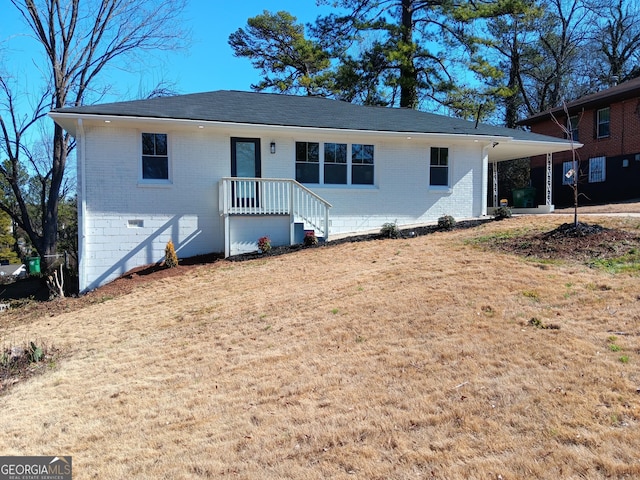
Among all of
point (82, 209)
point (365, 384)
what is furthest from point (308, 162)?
point (365, 384)

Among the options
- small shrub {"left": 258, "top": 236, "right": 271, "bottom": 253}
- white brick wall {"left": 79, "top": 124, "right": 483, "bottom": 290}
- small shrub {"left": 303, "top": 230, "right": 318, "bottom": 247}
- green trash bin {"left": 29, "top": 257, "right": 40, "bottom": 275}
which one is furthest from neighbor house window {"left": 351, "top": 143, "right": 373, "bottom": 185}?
green trash bin {"left": 29, "top": 257, "right": 40, "bottom": 275}

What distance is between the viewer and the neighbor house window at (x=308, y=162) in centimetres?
1384

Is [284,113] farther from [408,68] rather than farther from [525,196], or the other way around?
Result: [525,196]

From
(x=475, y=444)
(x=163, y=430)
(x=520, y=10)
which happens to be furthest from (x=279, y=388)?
(x=520, y=10)

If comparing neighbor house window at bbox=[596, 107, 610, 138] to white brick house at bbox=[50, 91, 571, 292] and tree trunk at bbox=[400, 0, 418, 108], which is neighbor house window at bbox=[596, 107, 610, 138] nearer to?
tree trunk at bbox=[400, 0, 418, 108]

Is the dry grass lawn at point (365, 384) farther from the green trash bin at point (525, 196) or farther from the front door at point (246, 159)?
the green trash bin at point (525, 196)

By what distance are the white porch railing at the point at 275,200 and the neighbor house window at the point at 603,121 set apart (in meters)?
16.5

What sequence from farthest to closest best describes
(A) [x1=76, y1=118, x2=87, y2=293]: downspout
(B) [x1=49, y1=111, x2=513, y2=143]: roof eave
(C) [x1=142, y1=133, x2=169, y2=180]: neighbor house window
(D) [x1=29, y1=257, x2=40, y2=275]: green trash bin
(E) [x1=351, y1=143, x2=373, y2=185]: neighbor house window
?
(D) [x1=29, y1=257, x2=40, y2=275]: green trash bin
(E) [x1=351, y1=143, x2=373, y2=185]: neighbor house window
(C) [x1=142, y1=133, x2=169, y2=180]: neighbor house window
(A) [x1=76, y1=118, x2=87, y2=293]: downspout
(B) [x1=49, y1=111, x2=513, y2=143]: roof eave

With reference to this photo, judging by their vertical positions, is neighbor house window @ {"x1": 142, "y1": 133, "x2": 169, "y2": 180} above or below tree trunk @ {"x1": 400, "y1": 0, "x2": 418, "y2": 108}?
below

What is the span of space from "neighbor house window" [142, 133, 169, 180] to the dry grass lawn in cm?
534

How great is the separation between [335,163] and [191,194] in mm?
4574

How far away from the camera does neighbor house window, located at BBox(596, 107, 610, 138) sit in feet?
70.6

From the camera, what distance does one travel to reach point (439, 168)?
15039mm

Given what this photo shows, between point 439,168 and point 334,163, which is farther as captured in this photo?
point 439,168
